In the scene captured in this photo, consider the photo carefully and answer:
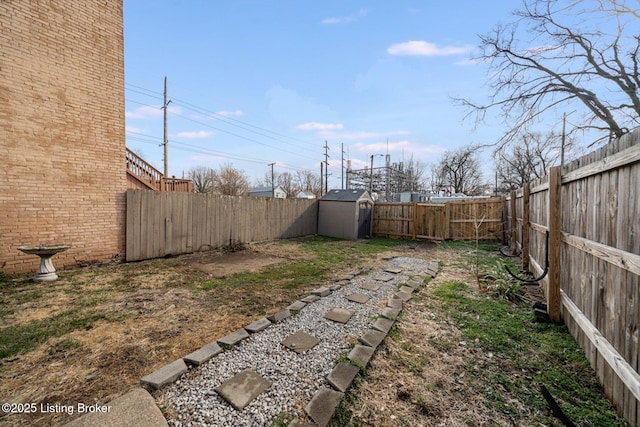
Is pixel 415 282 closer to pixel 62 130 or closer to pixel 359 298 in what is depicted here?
pixel 359 298

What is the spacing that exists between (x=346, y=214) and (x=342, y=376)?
8199 millimetres

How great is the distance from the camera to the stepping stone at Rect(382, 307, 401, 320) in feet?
9.50

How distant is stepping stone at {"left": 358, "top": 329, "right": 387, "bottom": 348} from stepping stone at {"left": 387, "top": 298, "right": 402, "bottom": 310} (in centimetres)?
76

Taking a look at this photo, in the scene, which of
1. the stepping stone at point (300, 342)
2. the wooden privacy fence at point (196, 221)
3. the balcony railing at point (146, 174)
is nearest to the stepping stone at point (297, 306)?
the stepping stone at point (300, 342)

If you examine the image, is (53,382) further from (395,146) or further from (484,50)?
(395,146)

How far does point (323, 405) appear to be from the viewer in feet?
5.20

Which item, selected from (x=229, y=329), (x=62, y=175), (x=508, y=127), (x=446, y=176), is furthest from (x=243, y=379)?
(x=446, y=176)

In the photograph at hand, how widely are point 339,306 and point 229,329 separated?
4.54 ft

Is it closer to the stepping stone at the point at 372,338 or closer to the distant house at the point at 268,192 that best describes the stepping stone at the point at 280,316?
the stepping stone at the point at 372,338

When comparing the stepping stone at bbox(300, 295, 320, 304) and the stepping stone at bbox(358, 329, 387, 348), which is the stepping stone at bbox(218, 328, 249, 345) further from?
the stepping stone at bbox(358, 329, 387, 348)

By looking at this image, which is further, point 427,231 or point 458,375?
point 427,231

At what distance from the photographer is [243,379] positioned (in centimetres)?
182

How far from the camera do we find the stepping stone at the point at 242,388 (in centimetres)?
162

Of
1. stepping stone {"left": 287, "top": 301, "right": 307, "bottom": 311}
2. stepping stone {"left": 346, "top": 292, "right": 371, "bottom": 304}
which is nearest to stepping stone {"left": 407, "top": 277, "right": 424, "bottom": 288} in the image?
stepping stone {"left": 346, "top": 292, "right": 371, "bottom": 304}
